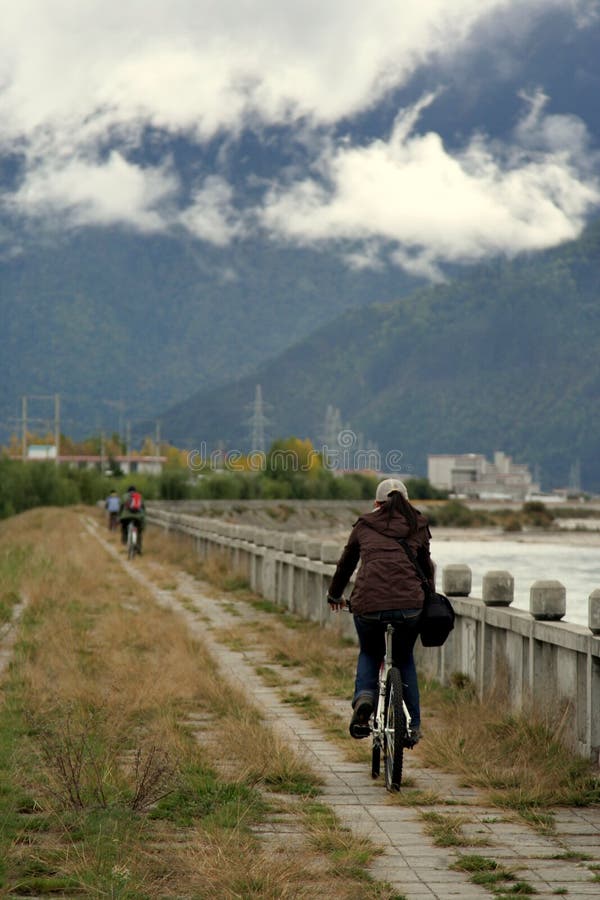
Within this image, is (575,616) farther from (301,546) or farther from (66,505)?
(66,505)

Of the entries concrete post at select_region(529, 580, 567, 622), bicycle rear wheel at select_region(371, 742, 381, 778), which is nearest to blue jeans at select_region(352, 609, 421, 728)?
bicycle rear wheel at select_region(371, 742, 381, 778)

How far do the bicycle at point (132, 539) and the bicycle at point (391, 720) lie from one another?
30.7 metres

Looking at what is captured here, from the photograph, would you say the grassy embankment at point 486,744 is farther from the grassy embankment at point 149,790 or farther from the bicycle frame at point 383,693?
the grassy embankment at point 149,790

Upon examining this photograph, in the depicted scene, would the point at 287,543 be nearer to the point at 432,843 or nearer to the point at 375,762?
the point at 375,762

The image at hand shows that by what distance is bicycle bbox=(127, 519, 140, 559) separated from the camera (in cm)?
4000

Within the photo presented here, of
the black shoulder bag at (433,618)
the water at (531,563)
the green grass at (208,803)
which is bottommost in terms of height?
the water at (531,563)

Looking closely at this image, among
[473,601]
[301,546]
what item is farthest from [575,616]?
[473,601]

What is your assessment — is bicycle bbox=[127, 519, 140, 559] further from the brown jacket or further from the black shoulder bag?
the black shoulder bag

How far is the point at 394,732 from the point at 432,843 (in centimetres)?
134

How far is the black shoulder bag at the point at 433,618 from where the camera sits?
375 inches

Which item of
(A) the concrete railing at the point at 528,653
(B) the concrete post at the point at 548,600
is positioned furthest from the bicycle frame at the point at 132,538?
(B) the concrete post at the point at 548,600

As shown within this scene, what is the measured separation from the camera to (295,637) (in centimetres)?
1878

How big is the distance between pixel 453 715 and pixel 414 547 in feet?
9.49

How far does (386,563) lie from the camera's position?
9547 mm
